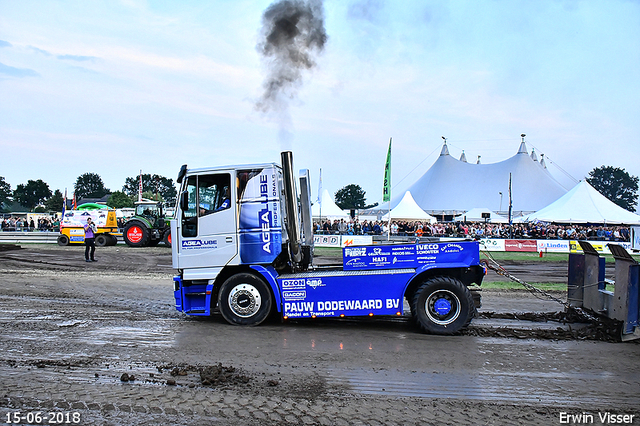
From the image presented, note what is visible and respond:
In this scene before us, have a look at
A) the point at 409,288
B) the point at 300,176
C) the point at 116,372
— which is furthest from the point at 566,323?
the point at 116,372

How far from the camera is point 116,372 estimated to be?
→ 520 centimetres

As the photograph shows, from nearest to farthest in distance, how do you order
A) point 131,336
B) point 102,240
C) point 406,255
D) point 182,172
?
point 131,336 < point 406,255 < point 182,172 < point 102,240

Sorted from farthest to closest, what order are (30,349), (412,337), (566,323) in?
(566,323), (412,337), (30,349)

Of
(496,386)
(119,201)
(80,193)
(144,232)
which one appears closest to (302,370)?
(496,386)

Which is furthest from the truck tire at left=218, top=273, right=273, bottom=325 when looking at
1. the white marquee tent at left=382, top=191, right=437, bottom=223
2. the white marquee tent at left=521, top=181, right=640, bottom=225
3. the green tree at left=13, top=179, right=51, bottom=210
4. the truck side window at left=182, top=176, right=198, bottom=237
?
the green tree at left=13, top=179, right=51, bottom=210

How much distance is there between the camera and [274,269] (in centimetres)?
766

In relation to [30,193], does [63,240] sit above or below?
below

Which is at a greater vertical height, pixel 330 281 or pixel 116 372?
pixel 330 281

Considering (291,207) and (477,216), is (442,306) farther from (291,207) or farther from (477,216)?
(477,216)

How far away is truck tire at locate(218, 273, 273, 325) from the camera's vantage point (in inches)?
293

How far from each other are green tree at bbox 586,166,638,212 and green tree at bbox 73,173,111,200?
134 m

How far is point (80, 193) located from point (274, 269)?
489ft

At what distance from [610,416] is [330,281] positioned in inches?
156

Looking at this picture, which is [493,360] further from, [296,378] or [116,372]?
[116,372]
